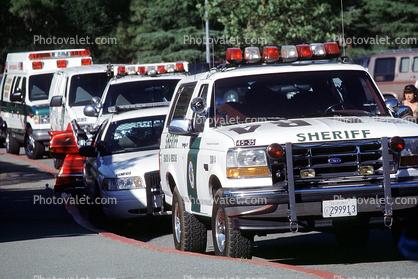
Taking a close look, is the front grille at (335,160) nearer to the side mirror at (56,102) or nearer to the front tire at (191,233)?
the front tire at (191,233)

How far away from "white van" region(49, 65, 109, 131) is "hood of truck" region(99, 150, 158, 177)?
6.40 meters

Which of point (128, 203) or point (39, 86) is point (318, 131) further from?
point (39, 86)

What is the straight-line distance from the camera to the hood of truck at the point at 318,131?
6121 mm

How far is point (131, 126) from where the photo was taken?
35.3 feet

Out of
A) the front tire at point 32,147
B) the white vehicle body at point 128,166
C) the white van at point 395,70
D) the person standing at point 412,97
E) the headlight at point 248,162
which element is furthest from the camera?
the white van at point 395,70

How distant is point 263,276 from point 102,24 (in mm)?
46861

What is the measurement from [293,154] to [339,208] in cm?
62

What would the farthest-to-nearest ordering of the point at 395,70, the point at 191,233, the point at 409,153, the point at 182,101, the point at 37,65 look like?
the point at 395,70
the point at 37,65
the point at 182,101
the point at 191,233
the point at 409,153

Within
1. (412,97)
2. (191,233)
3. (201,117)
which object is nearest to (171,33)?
(412,97)

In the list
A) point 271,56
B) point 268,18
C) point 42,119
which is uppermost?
point 268,18

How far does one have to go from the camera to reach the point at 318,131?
6.19m

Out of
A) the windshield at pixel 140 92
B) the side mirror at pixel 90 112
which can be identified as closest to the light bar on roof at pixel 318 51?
the windshield at pixel 140 92

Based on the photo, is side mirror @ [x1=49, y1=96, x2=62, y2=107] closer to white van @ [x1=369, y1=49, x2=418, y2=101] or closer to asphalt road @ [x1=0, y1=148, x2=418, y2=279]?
asphalt road @ [x1=0, y1=148, x2=418, y2=279]

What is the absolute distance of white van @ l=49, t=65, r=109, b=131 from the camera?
16.7 m
